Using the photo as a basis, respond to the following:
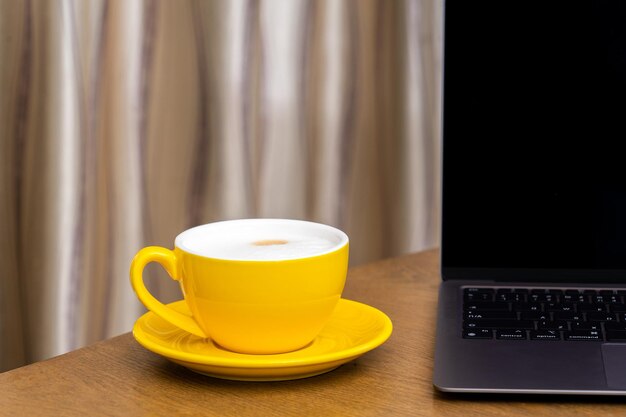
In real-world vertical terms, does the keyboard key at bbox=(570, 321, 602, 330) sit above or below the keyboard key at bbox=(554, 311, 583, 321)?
below

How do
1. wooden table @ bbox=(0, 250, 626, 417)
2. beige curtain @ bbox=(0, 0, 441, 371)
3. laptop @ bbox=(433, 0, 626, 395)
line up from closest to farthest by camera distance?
wooden table @ bbox=(0, 250, 626, 417) < laptop @ bbox=(433, 0, 626, 395) < beige curtain @ bbox=(0, 0, 441, 371)

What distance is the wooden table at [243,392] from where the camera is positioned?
507mm

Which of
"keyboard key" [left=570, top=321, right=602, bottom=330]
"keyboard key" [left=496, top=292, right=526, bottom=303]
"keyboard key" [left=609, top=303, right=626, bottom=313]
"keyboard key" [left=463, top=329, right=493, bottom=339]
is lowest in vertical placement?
"keyboard key" [left=463, top=329, right=493, bottom=339]

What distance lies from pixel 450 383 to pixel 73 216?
0.51 meters

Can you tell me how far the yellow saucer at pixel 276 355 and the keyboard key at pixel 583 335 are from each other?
4.8 inches

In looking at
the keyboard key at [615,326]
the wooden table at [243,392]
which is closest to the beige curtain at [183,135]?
the wooden table at [243,392]

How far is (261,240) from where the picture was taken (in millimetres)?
599

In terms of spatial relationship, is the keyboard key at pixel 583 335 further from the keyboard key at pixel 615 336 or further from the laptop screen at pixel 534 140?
the laptop screen at pixel 534 140

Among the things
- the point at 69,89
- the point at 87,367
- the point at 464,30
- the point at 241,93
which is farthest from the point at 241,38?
the point at 87,367

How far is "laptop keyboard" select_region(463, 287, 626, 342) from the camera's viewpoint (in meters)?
0.59

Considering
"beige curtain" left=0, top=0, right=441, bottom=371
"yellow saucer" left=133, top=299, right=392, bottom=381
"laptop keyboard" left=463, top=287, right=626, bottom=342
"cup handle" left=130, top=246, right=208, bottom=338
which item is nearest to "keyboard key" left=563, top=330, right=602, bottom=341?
"laptop keyboard" left=463, top=287, right=626, bottom=342

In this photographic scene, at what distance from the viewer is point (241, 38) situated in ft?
3.44

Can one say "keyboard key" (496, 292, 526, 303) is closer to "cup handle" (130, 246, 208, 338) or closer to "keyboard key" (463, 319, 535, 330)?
"keyboard key" (463, 319, 535, 330)

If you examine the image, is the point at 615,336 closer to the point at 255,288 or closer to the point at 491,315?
the point at 491,315
